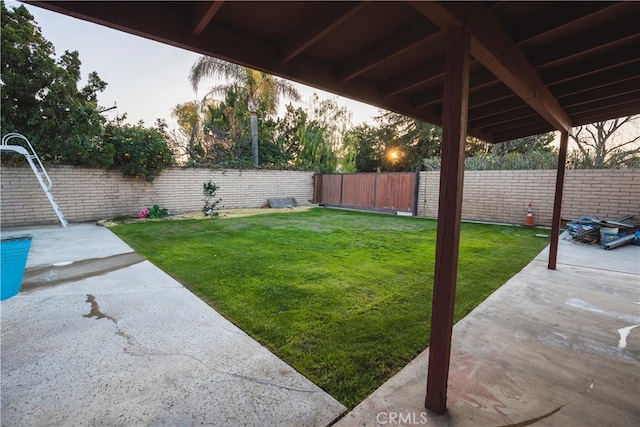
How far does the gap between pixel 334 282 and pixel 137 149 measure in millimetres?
7890

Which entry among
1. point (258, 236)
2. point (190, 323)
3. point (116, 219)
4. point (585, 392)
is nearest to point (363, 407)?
point (585, 392)

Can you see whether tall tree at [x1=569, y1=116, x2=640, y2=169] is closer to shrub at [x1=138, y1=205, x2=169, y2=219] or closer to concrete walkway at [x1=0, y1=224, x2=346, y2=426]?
concrete walkway at [x1=0, y1=224, x2=346, y2=426]

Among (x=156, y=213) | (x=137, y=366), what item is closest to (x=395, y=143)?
(x=156, y=213)

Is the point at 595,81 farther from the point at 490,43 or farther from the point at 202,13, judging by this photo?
the point at 202,13

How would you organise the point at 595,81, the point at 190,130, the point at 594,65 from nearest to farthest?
the point at 594,65
the point at 595,81
the point at 190,130

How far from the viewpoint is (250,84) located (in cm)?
1238

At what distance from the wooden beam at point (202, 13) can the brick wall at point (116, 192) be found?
8.59m

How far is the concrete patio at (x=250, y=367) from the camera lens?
4.97ft

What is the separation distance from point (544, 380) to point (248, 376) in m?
1.87

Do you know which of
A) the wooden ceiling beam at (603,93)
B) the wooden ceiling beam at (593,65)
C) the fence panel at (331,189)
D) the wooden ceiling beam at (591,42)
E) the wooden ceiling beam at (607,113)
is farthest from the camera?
the fence panel at (331,189)

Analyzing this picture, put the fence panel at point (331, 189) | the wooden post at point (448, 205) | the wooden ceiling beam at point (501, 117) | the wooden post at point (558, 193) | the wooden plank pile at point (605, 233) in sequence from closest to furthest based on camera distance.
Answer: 1. the wooden post at point (448, 205)
2. the wooden ceiling beam at point (501, 117)
3. the wooden post at point (558, 193)
4. the wooden plank pile at point (605, 233)
5. the fence panel at point (331, 189)

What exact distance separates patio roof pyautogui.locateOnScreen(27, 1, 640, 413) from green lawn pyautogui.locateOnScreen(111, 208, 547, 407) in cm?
62

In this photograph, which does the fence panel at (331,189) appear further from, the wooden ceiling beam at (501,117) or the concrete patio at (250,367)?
the concrete patio at (250,367)

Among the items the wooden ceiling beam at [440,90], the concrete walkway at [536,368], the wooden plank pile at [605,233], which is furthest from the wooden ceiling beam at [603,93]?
the wooden plank pile at [605,233]
